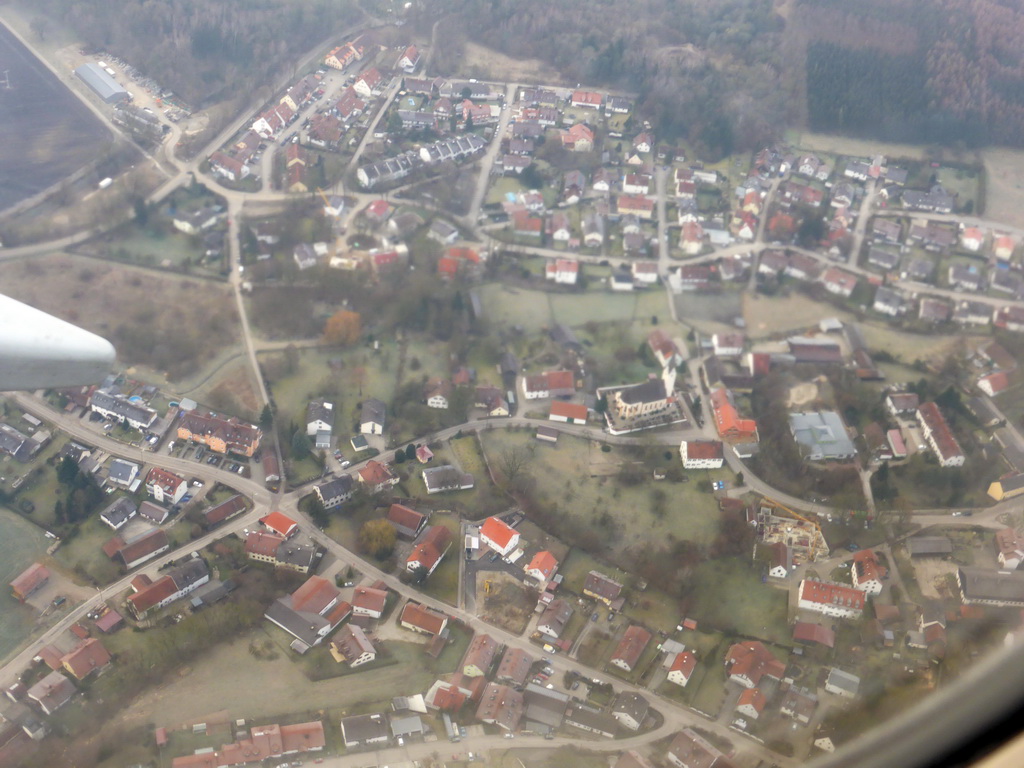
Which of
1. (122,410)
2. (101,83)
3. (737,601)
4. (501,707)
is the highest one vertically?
(101,83)

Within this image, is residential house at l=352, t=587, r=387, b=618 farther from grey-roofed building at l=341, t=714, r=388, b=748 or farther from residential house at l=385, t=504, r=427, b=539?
grey-roofed building at l=341, t=714, r=388, b=748

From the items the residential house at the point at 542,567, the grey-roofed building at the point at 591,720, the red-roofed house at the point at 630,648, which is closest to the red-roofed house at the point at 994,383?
the red-roofed house at the point at 630,648

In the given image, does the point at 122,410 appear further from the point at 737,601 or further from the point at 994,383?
the point at 994,383

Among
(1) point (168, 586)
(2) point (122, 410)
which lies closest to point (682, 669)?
(1) point (168, 586)

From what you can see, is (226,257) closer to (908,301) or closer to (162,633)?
(162,633)

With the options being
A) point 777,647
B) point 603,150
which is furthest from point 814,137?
point 777,647

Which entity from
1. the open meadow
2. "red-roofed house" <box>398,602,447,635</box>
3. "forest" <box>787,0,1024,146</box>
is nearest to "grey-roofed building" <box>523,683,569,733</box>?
"red-roofed house" <box>398,602,447,635</box>
